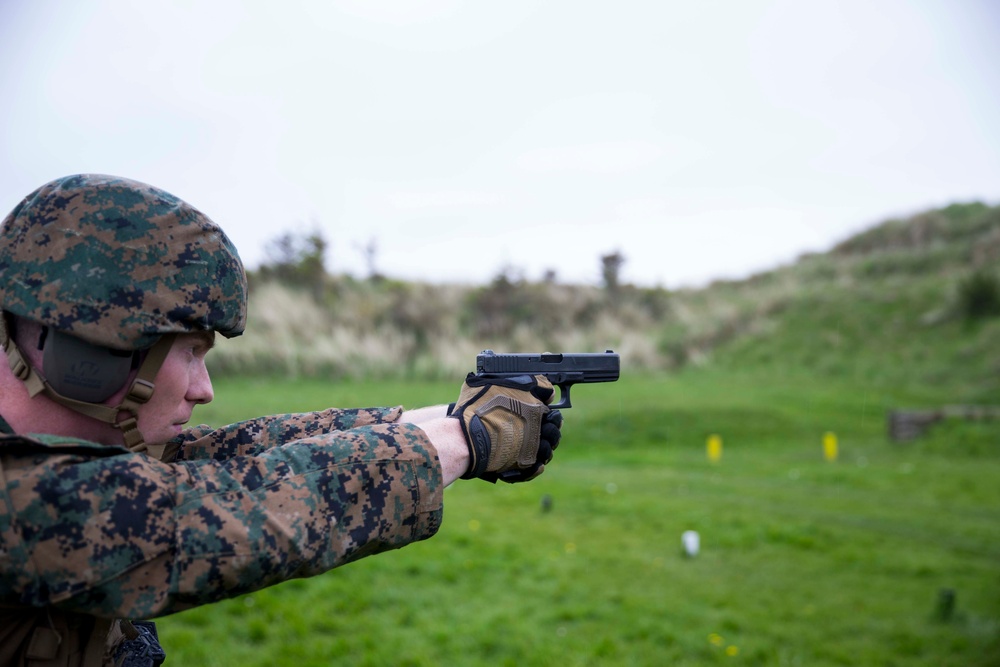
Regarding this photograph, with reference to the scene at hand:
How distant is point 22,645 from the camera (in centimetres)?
186

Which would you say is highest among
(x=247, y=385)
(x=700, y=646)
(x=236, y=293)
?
(x=236, y=293)

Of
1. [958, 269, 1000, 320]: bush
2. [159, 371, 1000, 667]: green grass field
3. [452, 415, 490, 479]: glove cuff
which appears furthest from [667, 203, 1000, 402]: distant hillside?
[452, 415, 490, 479]: glove cuff

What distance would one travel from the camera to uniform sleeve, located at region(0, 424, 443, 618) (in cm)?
164

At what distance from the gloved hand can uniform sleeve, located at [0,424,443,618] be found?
0.29 m

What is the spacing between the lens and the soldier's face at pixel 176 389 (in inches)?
81.9

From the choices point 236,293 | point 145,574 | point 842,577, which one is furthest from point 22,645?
point 842,577

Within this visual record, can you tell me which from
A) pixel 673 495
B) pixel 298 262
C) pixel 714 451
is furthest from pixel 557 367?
pixel 298 262

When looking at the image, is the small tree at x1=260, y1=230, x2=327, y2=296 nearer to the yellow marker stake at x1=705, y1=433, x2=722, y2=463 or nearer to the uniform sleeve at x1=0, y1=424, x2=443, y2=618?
the yellow marker stake at x1=705, y1=433, x2=722, y2=463

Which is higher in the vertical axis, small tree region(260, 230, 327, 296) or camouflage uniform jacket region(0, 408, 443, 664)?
small tree region(260, 230, 327, 296)

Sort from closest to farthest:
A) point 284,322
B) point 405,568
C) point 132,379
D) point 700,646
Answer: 1. point 132,379
2. point 700,646
3. point 405,568
4. point 284,322

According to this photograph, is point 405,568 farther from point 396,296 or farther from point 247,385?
point 396,296

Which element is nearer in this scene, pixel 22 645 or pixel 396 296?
pixel 22 645

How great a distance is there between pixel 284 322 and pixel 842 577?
1339 centimetres

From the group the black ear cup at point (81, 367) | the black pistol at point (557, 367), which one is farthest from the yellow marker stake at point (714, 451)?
the black ear cup at point (81, 367)
